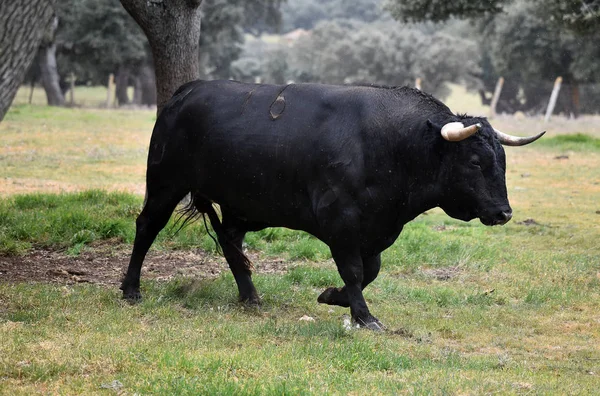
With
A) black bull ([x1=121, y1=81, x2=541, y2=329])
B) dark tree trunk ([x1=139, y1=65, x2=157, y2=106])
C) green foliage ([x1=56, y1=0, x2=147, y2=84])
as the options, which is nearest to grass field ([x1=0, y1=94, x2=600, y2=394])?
black bull ([x1=121, y1=81, x2=541, y2=329])

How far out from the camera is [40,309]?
Answer: 7648 mm

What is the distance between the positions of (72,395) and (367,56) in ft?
205

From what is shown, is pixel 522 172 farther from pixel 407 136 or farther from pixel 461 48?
pixel 461 48

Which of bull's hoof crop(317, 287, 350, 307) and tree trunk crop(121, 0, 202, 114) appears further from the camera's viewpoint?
tree trunk crop(121, 0, 202, 114)

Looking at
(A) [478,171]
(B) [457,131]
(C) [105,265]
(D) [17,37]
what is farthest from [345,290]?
(D) [17,37]

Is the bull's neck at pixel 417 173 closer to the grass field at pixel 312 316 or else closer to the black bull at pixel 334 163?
the black bull at pixel 334 163

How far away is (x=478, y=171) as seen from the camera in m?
7.55

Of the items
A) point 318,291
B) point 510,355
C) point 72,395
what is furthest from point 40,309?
point 510,355

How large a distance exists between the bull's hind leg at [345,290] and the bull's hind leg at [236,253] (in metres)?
0.72

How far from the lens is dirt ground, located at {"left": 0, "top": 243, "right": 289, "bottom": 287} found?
9.58 m

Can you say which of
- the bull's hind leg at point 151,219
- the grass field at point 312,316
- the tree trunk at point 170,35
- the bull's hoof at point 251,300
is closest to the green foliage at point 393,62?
the grass field at point 312,316

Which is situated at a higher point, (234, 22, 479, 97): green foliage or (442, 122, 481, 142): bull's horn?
(234, 22, 479, 97): green foliage

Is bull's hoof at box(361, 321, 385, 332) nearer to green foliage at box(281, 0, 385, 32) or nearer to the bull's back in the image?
the bull's back

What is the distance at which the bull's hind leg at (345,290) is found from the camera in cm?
821
